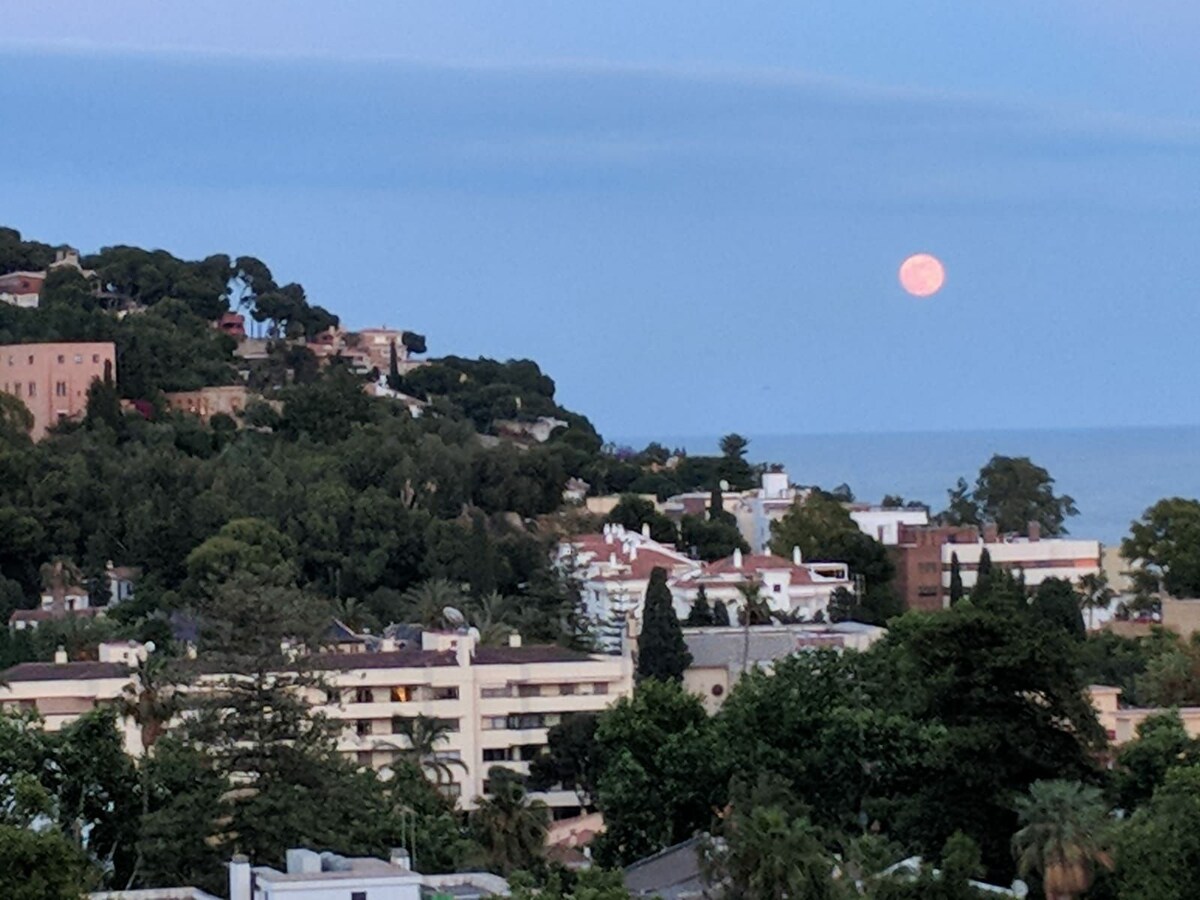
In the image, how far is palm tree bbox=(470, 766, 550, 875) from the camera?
141ft

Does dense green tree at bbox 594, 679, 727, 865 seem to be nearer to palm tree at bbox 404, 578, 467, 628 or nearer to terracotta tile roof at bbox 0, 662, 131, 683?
terracotta tile roof at bbox 0, 662, 131, 683

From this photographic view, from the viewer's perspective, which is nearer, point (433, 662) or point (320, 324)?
point (433, 662)

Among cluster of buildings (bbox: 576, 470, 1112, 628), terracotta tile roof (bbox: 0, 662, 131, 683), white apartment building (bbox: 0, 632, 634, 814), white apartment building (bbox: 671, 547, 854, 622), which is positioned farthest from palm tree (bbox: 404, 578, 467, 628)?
terracotta tile roof (bbox: 0, 662, 131, 683)

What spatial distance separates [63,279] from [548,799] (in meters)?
55.7

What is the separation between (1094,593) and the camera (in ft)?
270

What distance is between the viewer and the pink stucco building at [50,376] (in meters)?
87.8

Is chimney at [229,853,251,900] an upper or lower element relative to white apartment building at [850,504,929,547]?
lower

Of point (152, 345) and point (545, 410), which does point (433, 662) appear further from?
point (545, 410)

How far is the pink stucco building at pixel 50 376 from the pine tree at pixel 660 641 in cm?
2866

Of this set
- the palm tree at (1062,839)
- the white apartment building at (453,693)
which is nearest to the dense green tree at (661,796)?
the palm tree at (1062,839)

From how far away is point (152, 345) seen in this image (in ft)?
309

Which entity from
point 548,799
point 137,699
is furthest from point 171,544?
point 137,699

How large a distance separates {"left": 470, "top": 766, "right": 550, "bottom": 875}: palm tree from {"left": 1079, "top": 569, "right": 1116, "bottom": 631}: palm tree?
35.9 meters

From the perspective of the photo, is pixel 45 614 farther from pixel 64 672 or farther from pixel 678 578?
pixel 678 578
